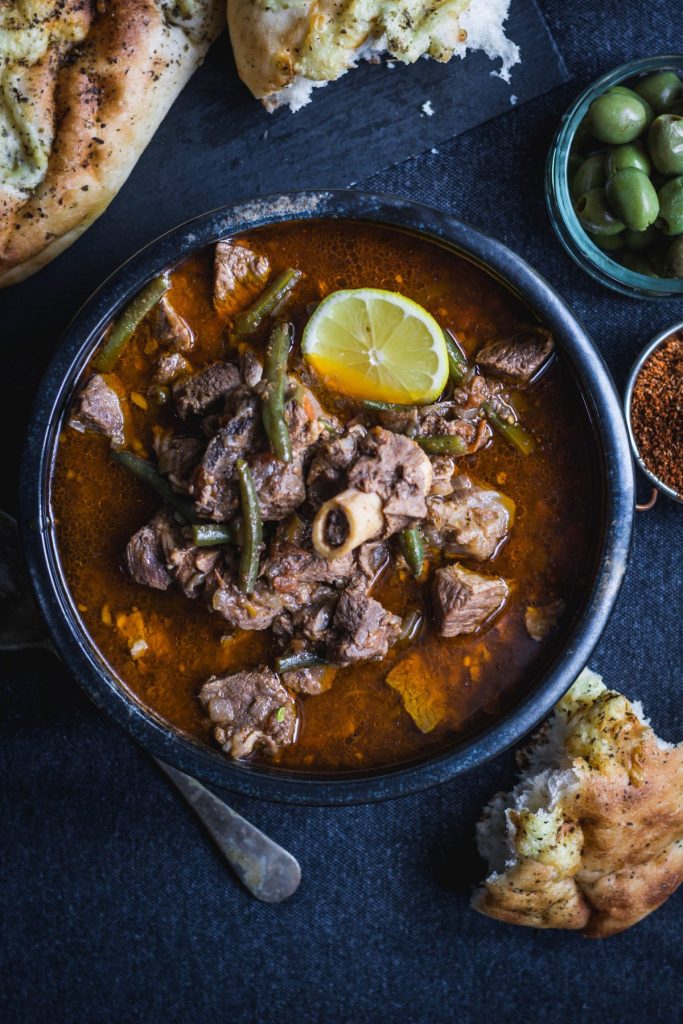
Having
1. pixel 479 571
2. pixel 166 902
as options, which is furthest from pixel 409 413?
pixel 166 902

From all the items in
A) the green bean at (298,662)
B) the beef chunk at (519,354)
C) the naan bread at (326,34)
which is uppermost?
the naan bread at (326,34)

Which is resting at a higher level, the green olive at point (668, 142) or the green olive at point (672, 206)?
the green olive at point (668, 142)

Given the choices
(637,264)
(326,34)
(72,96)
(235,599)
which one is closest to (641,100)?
(637,264)

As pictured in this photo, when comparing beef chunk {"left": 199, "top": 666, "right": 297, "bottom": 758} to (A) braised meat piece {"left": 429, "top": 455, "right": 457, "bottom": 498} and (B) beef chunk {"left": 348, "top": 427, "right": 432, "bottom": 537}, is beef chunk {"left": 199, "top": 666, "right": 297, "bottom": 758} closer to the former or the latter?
(B) beef chunk {"left": 348, "top": 427, "right": 432, "bottom": 537}

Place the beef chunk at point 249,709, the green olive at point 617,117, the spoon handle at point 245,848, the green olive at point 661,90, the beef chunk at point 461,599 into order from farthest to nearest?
the spoon handle at point 245,848
the green olive at point 661,90
the green olive at point 617,117
the beef chunk at point 249,709
the beef chunk at point 461,599

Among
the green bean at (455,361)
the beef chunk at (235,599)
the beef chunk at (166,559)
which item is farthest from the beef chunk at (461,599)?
the beef chunk at (166,559)

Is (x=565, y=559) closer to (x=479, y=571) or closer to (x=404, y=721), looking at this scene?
(x=479, y=571)

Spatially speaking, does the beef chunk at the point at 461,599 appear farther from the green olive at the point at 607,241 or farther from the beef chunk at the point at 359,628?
the green olive at the point at 607,241
